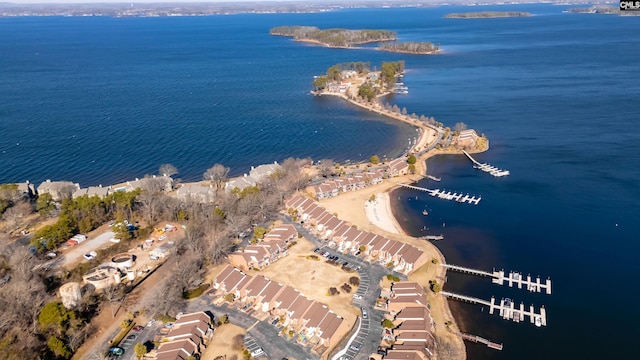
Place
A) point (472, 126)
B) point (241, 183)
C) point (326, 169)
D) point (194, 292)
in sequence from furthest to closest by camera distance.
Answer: point (472, 126) < point (326, 169) < point (241, 183) < point (194, 292)

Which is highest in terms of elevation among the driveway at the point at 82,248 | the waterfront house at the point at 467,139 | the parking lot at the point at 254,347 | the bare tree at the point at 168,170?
the waterfront house at the point at 467,139

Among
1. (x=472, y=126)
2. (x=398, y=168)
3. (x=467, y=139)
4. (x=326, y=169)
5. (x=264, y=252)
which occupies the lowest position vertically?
(x=264, y=252)

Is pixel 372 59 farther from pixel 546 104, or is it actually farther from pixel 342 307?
pixel 342 307

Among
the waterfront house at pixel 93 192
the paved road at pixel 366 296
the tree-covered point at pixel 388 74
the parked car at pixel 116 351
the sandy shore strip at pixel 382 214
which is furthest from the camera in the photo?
the tree-covered point at pixel 388 74

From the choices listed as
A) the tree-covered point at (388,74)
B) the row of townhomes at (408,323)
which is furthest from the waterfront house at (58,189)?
the tree-covered point at (388,74)

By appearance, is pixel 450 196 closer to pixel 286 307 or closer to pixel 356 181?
pixel 356 181

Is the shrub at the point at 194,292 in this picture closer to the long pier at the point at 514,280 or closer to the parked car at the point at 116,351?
the parked car at the point at 116,351

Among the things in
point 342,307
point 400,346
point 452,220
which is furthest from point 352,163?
point 400,346

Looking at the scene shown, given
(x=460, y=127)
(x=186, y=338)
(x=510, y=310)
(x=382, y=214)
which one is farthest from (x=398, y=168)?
(x=186, y=338)
